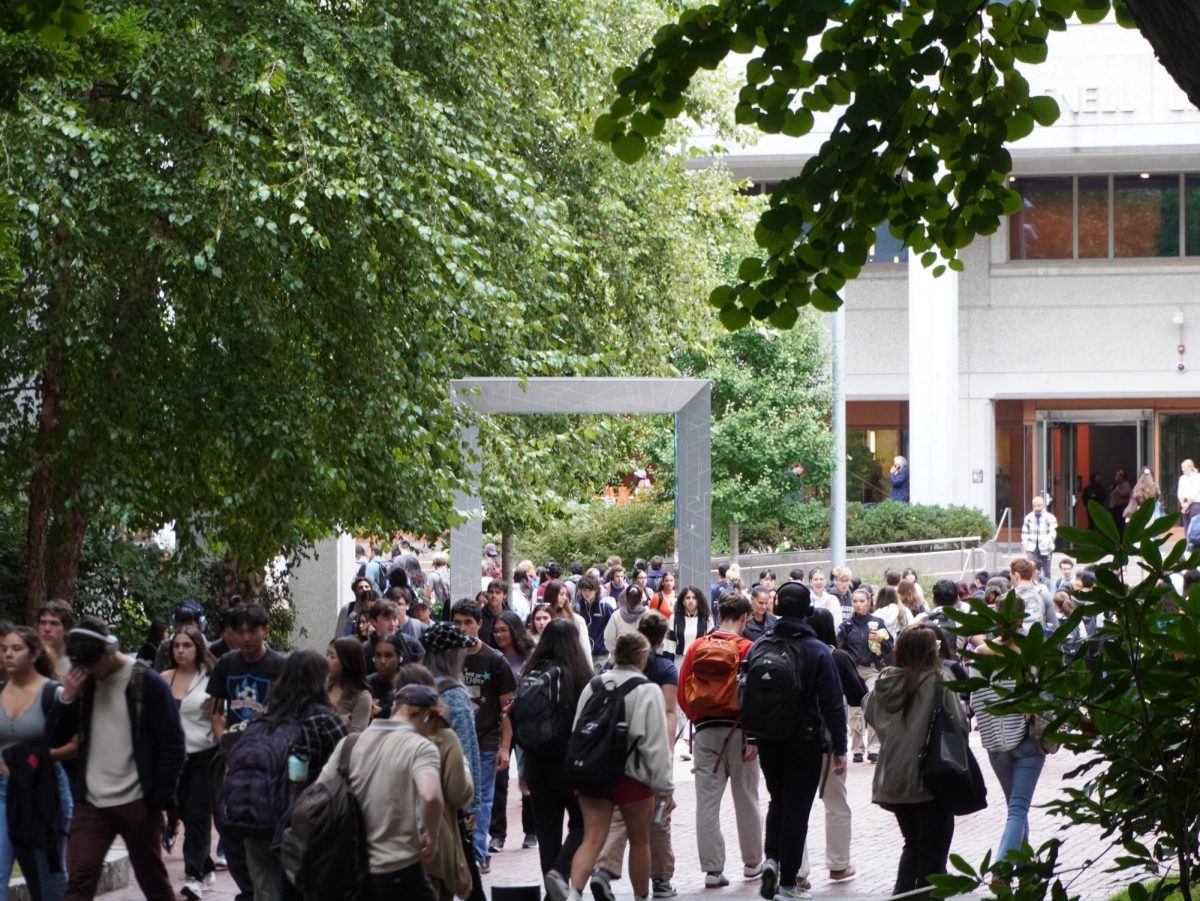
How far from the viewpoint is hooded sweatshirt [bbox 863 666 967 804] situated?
9.40 m

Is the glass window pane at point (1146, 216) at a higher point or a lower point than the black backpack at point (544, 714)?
higher

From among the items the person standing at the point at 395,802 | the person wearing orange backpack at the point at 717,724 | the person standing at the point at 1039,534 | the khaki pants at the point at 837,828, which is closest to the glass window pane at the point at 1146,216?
the person standing at the point at 1039,534

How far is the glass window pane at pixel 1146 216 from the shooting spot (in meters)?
43.5

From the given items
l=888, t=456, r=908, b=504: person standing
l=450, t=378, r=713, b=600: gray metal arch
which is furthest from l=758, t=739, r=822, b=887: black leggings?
l=888, t=456, r=908, b=504: person standing

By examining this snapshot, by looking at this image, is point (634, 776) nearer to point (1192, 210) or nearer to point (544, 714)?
point (544, 714)

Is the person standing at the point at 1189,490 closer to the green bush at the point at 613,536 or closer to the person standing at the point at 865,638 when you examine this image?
the green bush at the point at 613,536

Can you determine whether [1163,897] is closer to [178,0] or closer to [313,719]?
[313,719]

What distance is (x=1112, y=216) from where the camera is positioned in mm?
43812

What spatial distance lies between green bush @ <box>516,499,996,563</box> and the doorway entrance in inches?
266

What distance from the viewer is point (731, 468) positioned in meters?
36.4

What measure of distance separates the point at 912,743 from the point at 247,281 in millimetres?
6726

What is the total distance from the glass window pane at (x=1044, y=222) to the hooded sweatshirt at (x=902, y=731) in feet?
118

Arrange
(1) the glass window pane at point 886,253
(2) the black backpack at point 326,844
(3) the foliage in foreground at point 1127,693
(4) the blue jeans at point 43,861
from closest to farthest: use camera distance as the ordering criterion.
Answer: (3) the foliage in foreground at point 1127,693, (2) the black backpack at point 326,844, (4) the blue jeans at point 43,861, (1) the glass window pane at point 886,253

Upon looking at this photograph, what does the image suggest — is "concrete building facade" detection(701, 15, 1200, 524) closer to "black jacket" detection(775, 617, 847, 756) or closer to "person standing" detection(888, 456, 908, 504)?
"person standing" detection(888, 456, 908, 504)
